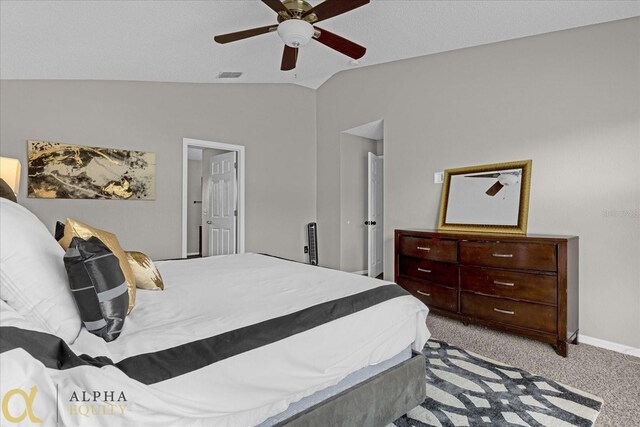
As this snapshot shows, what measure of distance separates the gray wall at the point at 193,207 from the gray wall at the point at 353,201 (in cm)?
407

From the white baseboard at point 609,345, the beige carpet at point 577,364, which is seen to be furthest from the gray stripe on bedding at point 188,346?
the white baseboard at point 609,345

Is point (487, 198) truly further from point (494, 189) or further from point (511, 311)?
point (511, 311)

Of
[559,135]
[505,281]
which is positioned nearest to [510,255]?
[505,281]

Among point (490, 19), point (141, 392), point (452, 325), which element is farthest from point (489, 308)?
point (141, 392)

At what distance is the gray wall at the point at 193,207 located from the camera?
7617mm

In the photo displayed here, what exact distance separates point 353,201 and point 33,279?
14.8 feet

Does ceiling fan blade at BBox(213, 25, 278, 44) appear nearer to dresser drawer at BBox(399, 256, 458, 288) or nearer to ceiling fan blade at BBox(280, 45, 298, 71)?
ceiling fan blade at BBox(280, 45, 298, 71)

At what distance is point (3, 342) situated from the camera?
726 millimetres

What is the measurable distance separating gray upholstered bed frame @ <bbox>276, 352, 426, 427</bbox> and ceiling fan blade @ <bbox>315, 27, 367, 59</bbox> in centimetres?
219

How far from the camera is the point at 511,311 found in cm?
270

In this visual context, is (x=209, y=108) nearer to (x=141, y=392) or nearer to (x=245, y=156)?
(x=245, y=156)

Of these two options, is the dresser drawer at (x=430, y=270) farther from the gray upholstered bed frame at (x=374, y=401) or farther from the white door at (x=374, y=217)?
the gray upholstered bed frame at (x=374, y=401)

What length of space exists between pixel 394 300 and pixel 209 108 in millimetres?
3965

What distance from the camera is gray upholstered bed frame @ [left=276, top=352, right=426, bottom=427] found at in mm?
1242
